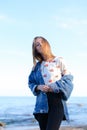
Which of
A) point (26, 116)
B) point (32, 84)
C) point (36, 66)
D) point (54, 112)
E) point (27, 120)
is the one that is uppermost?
point (36, 66)

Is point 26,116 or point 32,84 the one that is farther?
point 26,116

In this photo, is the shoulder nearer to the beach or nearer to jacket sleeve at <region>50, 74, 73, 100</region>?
jacket sleeve at <region>50, 74, 73, 100</region>

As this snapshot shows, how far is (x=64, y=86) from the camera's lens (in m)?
5.13

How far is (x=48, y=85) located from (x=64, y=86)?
187 millimetres

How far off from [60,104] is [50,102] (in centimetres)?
12

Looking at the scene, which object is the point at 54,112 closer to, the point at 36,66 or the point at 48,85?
the point at 48,85

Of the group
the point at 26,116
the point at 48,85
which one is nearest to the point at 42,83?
the point at 48,85

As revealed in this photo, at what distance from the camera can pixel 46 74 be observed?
5.23 meters

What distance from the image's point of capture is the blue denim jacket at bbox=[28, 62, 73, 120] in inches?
201

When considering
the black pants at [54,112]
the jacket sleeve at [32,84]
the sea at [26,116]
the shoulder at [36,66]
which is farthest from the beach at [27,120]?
the shoulder at [36,66]

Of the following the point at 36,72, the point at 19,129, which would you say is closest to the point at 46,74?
the point at 36,72

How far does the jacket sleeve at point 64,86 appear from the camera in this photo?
5.10m

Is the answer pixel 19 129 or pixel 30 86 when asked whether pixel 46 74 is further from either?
pixel 19 129

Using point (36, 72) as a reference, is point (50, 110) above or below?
below
